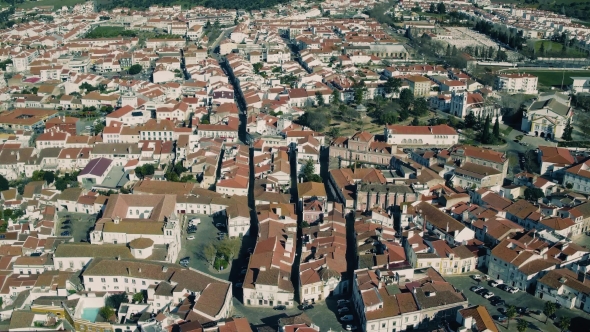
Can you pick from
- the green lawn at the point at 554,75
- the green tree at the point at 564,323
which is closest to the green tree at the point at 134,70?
the green lawn at the point at 554,75

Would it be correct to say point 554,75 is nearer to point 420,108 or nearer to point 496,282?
point 420,108

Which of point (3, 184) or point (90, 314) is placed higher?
point (3, 184)

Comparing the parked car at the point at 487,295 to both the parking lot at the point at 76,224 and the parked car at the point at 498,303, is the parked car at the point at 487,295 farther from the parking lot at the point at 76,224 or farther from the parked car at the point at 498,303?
the parking lot at the point at 76,224

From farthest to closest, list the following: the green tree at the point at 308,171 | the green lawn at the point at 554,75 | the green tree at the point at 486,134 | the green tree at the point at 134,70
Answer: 1. the green tree at the point at 134,70
2. the green lawn at the point at 554,75
3. the green tree at the point at 486,134
4. the green tree at the point at 308,171

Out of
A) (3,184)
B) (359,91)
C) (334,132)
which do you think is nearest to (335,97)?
(359,91)

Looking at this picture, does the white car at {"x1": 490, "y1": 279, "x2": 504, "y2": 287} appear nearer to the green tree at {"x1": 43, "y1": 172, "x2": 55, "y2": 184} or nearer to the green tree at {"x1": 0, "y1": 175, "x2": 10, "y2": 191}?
the green tree at {"x1": 43, "y1": 172, "x2": 55, "y2": 184}

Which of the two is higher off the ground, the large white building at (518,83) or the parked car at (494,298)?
the large white building at (518,83)
